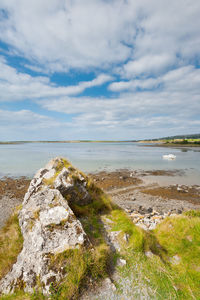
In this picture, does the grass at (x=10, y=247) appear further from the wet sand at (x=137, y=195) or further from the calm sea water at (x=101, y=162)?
the calm sea water at (x=101, y=162)

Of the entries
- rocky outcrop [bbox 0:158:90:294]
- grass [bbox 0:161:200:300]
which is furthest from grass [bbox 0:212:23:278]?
rocky outcrop [bbox 0:158:90:294]

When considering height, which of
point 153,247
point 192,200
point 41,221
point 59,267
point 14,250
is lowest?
point 192,200

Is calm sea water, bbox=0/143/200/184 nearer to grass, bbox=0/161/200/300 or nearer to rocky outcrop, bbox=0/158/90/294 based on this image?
grass, bbox=0/161/200/300

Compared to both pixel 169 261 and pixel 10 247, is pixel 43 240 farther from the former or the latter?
pixel 169 261

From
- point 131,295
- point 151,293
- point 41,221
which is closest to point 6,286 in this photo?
point 41,221

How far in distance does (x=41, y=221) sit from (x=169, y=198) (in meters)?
16.8

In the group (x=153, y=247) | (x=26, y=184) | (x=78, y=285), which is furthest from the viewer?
(x=26, y=184)

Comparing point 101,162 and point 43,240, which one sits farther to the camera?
point 101,162

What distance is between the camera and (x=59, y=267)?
3840 mm

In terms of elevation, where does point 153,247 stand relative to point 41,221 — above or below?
below

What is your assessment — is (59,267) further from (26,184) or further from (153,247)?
(26,184)

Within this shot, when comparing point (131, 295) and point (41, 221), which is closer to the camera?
point (131, 295)

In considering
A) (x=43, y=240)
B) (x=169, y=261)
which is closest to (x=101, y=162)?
(x=169, y=261)

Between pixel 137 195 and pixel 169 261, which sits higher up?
pixel 169 261
